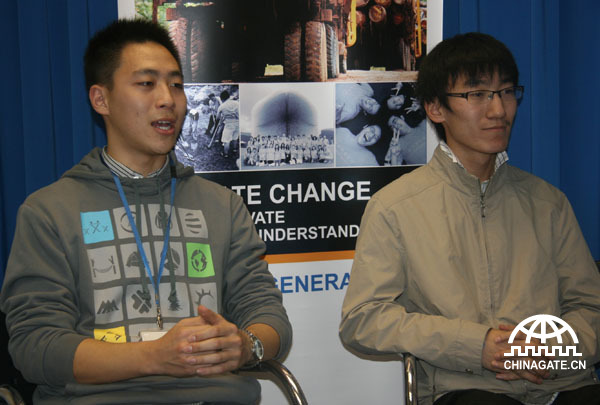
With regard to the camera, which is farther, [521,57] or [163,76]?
[521,57]

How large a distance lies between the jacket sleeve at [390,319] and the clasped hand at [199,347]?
0.41m

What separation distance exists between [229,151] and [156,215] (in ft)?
1.96

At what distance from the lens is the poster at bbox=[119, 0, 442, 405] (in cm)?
223

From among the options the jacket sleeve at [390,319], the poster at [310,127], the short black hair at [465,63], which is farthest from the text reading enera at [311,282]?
the short black hair at [465,63]

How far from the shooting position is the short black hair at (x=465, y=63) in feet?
6.35

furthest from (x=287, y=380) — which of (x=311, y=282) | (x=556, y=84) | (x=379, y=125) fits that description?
(x=556, y=84)

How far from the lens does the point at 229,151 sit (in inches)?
90.0

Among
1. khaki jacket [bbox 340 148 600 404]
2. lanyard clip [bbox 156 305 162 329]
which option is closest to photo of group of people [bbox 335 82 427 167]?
khaki jacket [bbox 340 148 600 404]

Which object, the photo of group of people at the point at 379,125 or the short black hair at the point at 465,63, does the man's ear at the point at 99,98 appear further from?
the short black hair at the point at 465,63

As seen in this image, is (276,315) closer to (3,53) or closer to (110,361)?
(110,361)

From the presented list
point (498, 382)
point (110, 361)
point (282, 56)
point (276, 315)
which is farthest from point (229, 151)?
point (498, 382)

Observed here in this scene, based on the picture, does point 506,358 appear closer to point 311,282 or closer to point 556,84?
point 311,282

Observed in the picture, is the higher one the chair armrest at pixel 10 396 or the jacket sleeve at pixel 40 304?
the jacket sleeve at pixel 40 304

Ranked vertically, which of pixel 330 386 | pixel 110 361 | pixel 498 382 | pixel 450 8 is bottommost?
pixel 330 386
